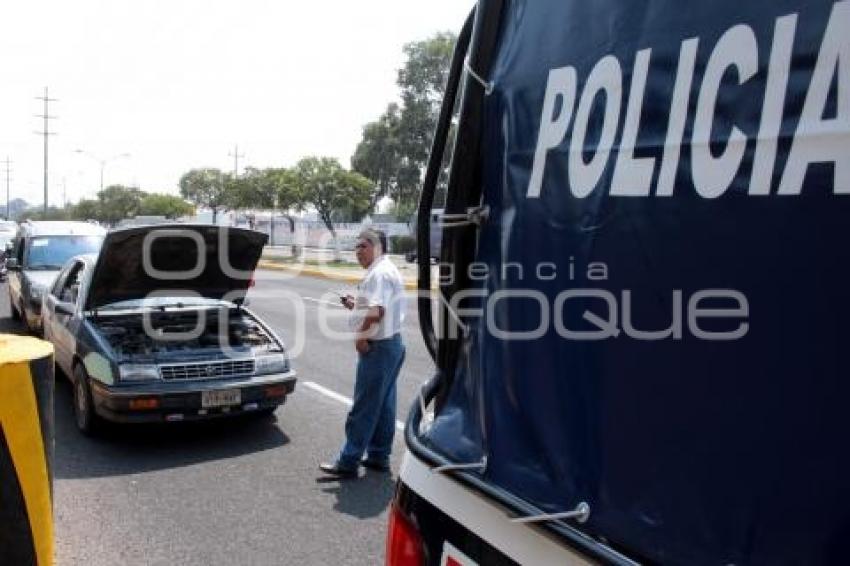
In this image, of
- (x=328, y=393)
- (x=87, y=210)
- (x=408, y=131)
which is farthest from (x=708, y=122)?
(x=87, y=210)

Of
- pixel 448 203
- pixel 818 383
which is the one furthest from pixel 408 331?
pixel 818 383

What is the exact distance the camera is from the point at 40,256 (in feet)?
42.5

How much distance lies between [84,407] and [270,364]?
1.56m

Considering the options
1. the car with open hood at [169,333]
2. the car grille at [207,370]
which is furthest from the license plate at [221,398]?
the car grille at [207,370]

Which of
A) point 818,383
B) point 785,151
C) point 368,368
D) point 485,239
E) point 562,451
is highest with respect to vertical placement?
point 785,151

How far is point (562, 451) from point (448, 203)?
698 mm

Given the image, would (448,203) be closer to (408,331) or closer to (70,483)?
(70,483)

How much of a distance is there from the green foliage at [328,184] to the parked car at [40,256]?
101 ft

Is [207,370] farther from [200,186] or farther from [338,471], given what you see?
[200,186]

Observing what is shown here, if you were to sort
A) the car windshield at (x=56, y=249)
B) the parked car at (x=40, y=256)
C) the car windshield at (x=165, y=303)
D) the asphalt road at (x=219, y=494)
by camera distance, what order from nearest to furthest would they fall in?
1. the asphalt road at (x=219, y=494)
2. the car windshield at (x=165, y=303)
3. the parked car at (x=40, y=256)
4. the car windshield at (x=56, y=249)

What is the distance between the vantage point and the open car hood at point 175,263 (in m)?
6.58

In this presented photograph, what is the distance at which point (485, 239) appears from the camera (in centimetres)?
191

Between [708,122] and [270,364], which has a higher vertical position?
[708,122]

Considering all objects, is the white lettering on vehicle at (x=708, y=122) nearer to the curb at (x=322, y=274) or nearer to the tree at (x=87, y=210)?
the curb at (x=322, y=274)
